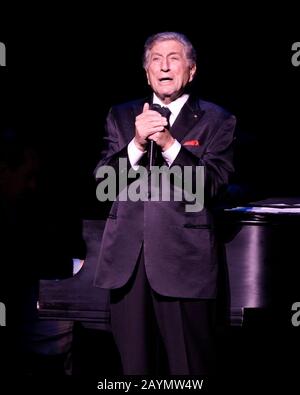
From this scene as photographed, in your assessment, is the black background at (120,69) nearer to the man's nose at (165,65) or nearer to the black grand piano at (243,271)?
the black grand piano at (243,271)

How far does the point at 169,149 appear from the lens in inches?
88.9

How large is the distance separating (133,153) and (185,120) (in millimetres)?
250

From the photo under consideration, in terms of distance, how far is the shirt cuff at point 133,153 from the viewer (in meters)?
2.30

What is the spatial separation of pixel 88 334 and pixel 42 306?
3.61 ft

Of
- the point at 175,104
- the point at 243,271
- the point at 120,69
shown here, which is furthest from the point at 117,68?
the point at 243,271

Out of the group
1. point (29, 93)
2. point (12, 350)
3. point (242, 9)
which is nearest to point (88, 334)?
point (12, 350)

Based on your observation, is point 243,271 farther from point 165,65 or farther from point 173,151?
point 165,65

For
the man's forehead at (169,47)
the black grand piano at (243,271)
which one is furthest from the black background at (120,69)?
the man's forehead at (169,47)

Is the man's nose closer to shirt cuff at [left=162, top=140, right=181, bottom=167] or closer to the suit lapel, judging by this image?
the suit lapel

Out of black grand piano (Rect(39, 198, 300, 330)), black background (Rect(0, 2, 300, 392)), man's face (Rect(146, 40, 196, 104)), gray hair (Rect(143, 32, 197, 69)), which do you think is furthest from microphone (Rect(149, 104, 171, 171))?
black background (Rect(0, 2, 300, 392))

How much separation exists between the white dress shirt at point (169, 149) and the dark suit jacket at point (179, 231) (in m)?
0.02

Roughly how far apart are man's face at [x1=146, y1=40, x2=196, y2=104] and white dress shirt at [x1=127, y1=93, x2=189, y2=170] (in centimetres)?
5

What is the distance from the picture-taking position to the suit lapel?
2424 millimetres

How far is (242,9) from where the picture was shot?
11.8ft
